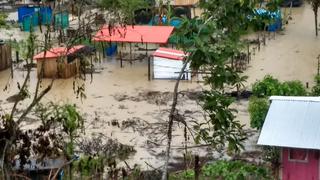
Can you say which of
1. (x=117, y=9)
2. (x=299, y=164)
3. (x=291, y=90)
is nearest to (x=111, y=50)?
(x=291, y=90)

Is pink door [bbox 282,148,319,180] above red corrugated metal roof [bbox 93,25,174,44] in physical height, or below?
below

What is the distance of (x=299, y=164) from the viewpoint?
1081 cm

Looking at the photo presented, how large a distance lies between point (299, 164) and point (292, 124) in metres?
0.67

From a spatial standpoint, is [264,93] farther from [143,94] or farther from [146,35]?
[146,35]

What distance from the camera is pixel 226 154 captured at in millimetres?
13188

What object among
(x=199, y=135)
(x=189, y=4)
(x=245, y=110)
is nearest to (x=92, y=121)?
(x=245, y=110)

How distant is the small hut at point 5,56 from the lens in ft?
68.1

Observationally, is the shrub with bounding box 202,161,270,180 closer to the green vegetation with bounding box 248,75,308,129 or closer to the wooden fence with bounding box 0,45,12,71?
the green vegetation with bounding box 248,75,308,129

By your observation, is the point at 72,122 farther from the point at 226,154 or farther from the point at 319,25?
the point at 319,25

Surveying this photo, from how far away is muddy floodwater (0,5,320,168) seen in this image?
47.6ft

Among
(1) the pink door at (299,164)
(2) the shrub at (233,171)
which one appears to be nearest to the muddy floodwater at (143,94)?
(2) the shrub at (233,171)

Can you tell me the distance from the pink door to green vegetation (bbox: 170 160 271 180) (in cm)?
35

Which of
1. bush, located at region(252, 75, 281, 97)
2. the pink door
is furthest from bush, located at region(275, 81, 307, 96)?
the pink door

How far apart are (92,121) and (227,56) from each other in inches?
370
